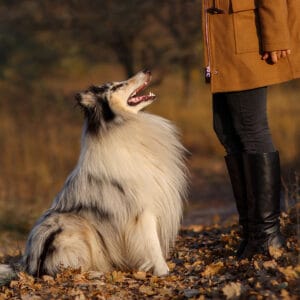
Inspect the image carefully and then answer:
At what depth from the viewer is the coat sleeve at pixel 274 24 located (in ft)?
12.4

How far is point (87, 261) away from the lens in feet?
15.1

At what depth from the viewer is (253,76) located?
3.91m

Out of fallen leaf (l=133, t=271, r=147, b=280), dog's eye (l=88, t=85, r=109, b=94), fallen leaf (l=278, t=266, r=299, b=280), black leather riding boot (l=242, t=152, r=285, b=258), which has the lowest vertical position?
fallen leaf (l=133, t=271, r=147, b=280)

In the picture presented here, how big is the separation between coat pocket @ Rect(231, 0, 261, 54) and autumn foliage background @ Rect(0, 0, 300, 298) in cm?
580

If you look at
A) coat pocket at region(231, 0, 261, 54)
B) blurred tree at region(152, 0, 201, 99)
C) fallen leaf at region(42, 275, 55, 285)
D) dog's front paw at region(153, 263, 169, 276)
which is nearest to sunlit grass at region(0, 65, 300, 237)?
blurred tree at region(152, 0, 201, 99)

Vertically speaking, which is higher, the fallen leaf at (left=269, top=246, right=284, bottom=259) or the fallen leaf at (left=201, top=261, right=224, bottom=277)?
the fallen leaf at (left=269, top=246, right=284, bottom=259)

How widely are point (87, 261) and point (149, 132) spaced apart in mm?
1027

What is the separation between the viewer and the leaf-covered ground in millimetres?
3562

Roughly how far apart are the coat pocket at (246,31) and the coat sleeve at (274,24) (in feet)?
0.26

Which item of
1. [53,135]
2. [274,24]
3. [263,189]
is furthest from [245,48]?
[53,135]

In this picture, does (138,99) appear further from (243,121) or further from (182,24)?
(182,24)

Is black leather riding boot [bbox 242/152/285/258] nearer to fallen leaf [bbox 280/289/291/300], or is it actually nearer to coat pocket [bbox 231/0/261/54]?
coat pocket [bbox 231/0/261/54]

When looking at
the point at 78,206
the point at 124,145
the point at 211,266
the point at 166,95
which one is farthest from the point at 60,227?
the point at 166,95

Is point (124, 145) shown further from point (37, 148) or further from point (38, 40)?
point (38, 40)
